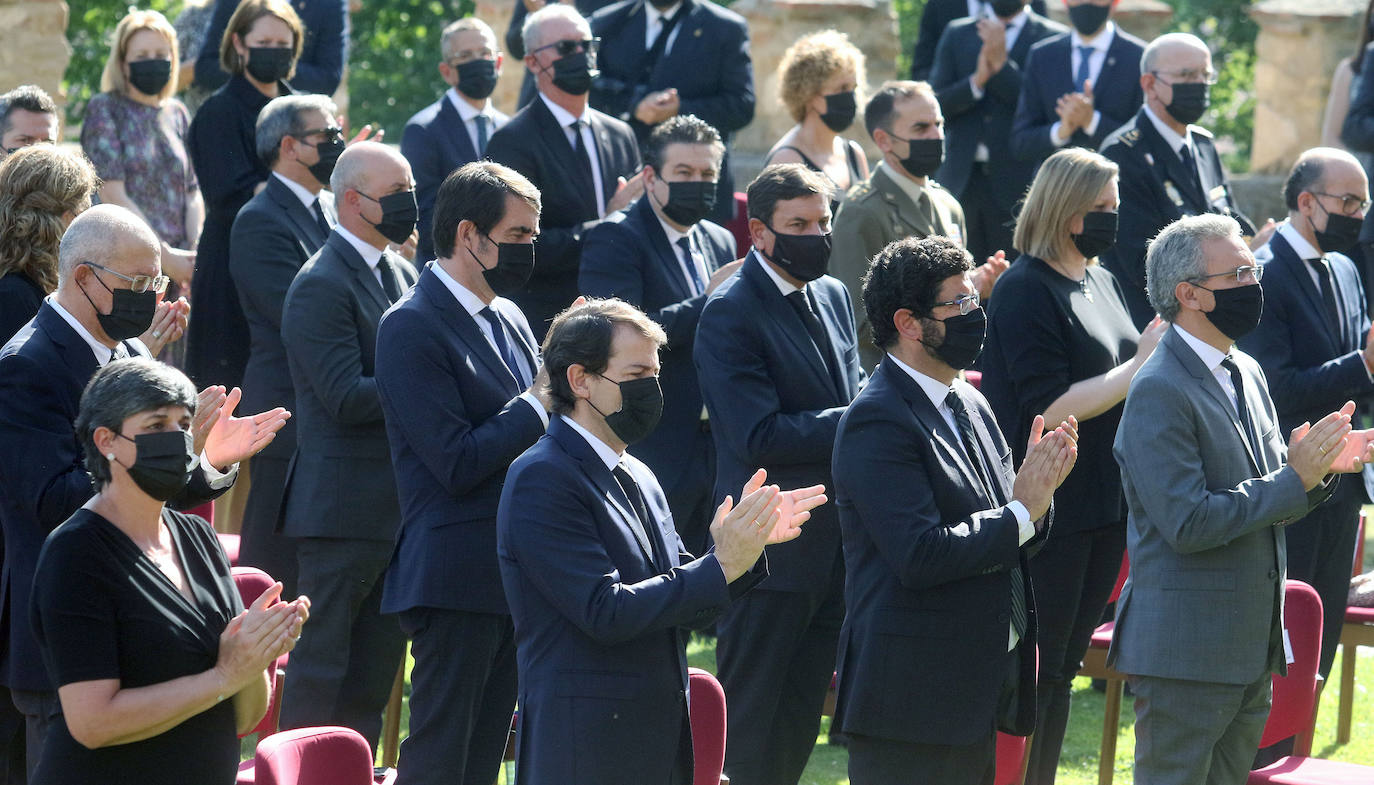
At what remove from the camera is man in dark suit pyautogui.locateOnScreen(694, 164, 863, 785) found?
5.48m

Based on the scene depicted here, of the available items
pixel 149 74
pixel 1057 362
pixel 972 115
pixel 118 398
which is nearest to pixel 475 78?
pixel 149 74

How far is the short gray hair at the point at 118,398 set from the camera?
386 centimetres

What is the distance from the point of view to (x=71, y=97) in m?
18.2

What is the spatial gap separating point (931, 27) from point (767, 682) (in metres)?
5.16

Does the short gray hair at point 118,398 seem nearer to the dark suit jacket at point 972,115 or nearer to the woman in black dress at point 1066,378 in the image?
the woman in black dress at point 1066,378

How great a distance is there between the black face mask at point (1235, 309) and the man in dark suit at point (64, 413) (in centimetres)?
258

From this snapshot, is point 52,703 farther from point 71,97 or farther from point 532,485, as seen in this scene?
point 71,97

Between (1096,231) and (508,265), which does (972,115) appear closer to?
(1096,231)

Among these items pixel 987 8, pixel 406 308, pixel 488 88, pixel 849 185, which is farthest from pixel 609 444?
pixel 987 8

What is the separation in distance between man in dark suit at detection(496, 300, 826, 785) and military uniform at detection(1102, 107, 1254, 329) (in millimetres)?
3851

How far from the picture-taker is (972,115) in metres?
9.25

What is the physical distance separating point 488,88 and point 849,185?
175 centimetres

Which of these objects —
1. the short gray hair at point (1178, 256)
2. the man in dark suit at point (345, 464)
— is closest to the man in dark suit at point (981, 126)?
the short gray hair at point (1178, 256)

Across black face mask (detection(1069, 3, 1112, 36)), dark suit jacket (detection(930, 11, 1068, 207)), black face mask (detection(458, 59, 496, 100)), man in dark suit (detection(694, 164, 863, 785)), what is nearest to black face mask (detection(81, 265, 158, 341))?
man in dark suit (detection(694, 164, 863, 785))
